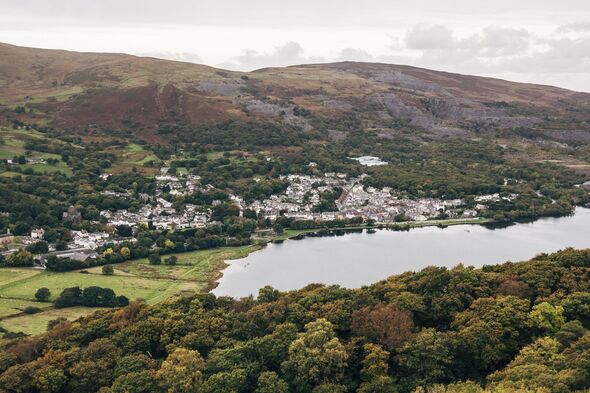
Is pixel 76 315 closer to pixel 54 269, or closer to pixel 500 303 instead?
pixel 54 269

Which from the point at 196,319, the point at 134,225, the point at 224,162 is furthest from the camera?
the point at 224,162

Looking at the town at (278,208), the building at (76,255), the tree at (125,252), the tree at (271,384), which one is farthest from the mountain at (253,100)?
the tree at (271,384)

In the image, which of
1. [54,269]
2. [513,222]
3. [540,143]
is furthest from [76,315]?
[540,143]

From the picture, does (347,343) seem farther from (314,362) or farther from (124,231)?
(124,231)

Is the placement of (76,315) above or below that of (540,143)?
below

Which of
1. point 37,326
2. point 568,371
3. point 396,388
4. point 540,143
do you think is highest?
point 540,143

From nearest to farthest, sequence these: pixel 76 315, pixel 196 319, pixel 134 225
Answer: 1. pixel 196 319
2. pixel 76 315
3. pixel 134 225

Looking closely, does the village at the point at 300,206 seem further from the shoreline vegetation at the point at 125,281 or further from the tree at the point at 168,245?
the shoreline vegetation at the point at 125,281
